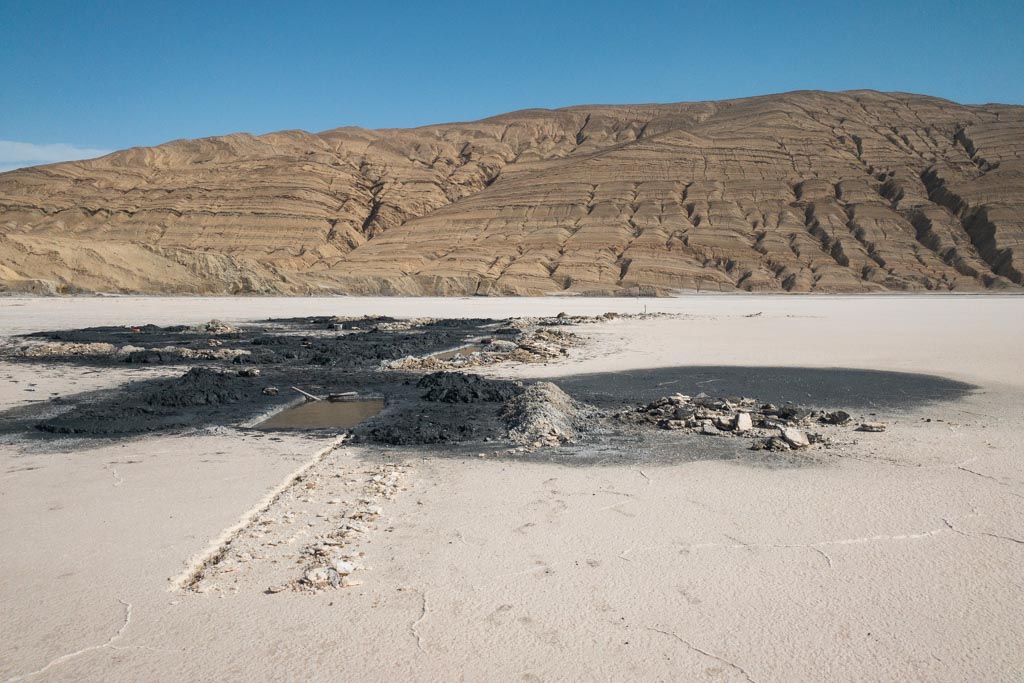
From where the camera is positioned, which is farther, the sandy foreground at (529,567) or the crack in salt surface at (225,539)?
the crack in salt surface at (225,539)

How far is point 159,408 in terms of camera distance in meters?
10.0

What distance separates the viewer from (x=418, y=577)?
4371 mm

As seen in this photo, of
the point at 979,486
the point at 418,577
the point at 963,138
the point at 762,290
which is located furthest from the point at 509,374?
the point at 963,138

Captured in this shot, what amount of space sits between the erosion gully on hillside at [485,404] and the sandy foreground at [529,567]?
2.42ft

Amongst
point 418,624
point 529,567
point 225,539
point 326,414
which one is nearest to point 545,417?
point 326,414

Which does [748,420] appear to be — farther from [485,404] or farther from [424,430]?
[424,430]

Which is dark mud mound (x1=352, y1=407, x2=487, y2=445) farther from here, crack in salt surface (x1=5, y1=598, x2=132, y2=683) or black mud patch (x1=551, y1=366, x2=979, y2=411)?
crack in salt surface (x1=5, y1=598, x2=132, y2=683)

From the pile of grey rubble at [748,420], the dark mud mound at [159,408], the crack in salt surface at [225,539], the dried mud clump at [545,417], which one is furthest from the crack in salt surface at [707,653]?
the dark mud mound at [159,408]

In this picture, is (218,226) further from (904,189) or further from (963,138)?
(963,138)

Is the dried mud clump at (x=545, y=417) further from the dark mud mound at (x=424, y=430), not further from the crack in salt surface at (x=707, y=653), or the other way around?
the crack in salt surface at (x=707, y=653)

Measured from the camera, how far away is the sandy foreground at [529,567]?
350cm

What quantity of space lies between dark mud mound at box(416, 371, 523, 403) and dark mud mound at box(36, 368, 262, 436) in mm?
2972

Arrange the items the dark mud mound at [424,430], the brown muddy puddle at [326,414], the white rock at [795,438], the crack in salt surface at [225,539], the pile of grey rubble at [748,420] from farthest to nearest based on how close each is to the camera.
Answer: the brown muddy puddle at [326,414] → the dark mud mound at [424,430] → the pile of grey rubble at [748,420] → the white rock at [795,438] → the crack in salt surface at [225,539]

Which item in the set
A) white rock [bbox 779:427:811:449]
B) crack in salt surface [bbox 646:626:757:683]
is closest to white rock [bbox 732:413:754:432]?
white rock [bbox 779:427:811:449]
